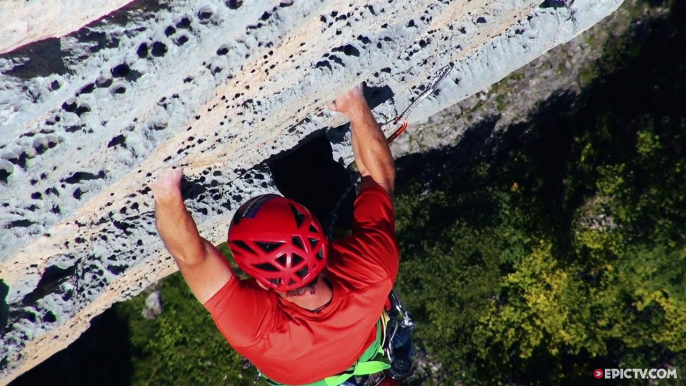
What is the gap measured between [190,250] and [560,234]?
8.89ft

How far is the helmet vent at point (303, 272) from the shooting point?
2.04 meters

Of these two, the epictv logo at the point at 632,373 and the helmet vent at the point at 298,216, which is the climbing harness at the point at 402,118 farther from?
the epictv logo at the point at 632,373

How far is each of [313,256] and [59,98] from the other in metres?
0.98

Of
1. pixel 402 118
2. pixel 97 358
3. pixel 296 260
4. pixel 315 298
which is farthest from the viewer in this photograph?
pixel 97 358

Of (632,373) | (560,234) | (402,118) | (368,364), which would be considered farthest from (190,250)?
(632,373)

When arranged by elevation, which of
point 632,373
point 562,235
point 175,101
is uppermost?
point 175,101

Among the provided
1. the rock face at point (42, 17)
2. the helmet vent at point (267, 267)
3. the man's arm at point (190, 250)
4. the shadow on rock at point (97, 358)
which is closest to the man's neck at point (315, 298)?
the helmet vent at point (267, 267)

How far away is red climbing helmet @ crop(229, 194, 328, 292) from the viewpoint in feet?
6.64

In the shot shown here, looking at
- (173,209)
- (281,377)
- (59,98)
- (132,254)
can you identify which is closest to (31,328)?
(132,254)

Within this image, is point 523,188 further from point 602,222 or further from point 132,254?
point 132,254

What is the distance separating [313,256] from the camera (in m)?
2.05

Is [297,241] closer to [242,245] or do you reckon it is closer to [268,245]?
[268,245]

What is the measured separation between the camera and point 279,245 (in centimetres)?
204

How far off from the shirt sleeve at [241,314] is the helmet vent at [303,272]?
0.19 m
